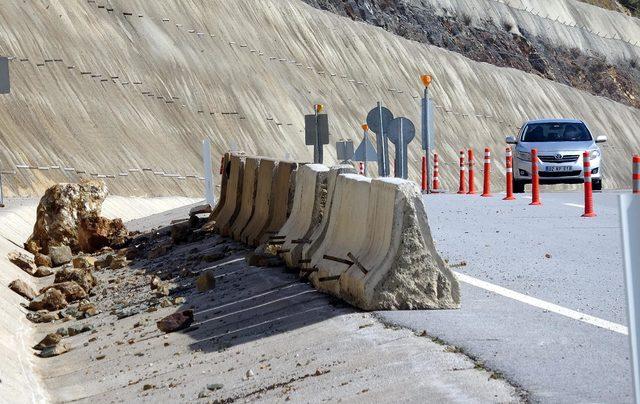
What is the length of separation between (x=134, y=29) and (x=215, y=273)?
27.6m

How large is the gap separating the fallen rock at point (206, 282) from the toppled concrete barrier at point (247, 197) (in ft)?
11.4

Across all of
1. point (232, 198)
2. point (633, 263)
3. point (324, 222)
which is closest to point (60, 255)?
point (232, 198)

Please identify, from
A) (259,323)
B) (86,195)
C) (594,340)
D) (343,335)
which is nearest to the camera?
(594,340)

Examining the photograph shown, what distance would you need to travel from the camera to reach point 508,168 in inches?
1034

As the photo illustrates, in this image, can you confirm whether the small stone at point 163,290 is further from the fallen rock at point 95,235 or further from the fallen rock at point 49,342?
the fallen rock at point 95,235

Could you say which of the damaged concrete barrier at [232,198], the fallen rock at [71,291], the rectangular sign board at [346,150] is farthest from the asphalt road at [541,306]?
the rectangular sign board at [346,150]

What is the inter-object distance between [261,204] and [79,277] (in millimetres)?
2455

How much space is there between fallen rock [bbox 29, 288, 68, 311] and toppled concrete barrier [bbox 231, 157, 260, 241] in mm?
3087

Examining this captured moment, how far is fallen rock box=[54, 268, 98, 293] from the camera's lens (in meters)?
→ 17.5

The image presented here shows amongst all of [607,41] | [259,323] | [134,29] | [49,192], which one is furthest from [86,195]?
[607,41]

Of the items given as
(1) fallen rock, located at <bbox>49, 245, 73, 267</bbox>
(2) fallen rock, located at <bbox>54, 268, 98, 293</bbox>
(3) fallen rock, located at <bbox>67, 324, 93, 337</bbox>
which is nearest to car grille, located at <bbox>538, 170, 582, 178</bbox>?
(1) fallen rock, located at <bbox>49, 245, 73, 267</bbox>

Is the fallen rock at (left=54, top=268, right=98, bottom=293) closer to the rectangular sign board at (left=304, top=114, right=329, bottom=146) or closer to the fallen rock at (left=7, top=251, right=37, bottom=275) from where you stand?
the fallen rock at (left=7, top=251, right=37, bottom=275)

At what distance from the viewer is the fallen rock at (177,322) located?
41.7 ft

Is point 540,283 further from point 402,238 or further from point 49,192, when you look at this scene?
point 49,192
